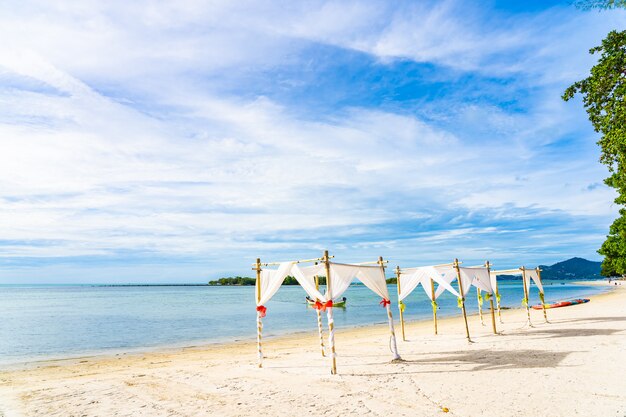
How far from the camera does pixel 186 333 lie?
26.6m

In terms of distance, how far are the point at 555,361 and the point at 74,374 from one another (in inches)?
618

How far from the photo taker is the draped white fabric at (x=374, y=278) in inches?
473

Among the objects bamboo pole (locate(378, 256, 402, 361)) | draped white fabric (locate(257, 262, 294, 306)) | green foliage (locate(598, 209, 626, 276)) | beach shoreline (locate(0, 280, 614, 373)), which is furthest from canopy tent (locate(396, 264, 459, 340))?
green foliage (locate(598, 209, 626, 276))

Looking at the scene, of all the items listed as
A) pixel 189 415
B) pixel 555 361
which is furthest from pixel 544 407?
pixel 189 415

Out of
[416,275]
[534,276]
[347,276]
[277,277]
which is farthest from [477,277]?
[277,277]

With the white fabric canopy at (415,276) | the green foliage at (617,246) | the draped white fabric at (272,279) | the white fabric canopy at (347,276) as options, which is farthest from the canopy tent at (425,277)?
the green foliage at (617,246)

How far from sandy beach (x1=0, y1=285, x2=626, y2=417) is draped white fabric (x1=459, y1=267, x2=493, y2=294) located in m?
2.79

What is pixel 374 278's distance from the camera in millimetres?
12234

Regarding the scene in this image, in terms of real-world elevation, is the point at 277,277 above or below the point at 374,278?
above

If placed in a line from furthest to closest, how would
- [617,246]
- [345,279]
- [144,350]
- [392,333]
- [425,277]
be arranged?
[617,246] → [144,350] → [425,277] → [392,333] → [345,279]

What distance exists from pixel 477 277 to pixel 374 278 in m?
7.20

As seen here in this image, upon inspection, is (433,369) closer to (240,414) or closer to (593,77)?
(240,414)

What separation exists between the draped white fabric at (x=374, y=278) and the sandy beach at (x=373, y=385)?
2158 millimetres

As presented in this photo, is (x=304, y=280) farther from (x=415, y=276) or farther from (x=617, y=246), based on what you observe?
(x=617, y=246)
